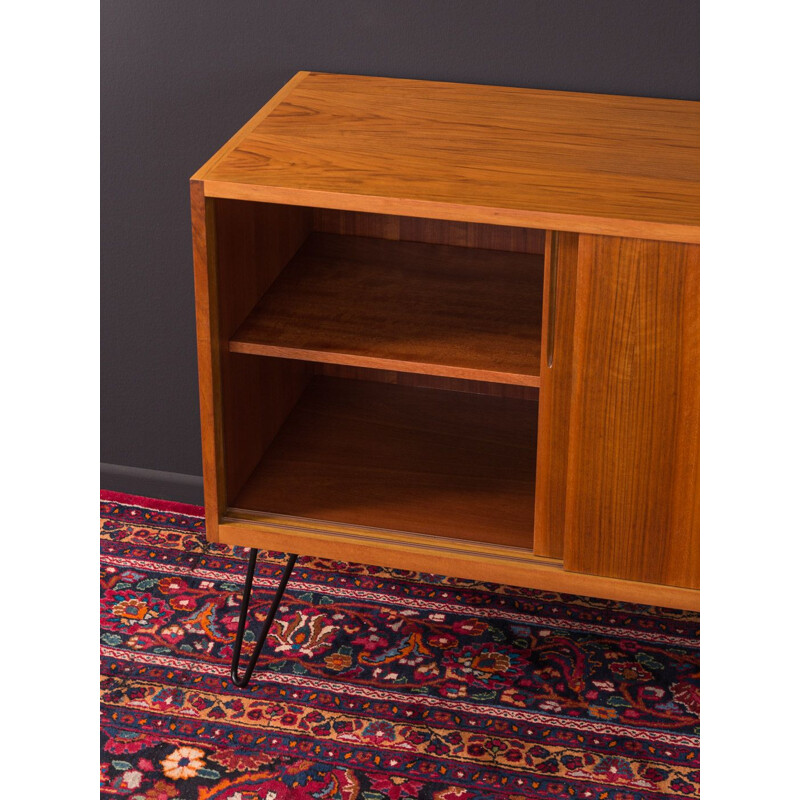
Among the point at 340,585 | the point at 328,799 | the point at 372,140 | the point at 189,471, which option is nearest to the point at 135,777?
the point at 328,799

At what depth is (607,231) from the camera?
1213 mm

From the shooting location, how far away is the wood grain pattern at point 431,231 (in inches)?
68.4

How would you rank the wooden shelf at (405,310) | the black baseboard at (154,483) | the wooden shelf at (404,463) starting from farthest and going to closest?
1. the black baseboard at (154,483)
2. the wooden shelf at (404,463)
3. the wooden shelf at (405,310)

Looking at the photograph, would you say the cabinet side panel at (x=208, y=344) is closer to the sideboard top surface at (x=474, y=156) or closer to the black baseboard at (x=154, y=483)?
the sideboard top surface at (x=474, y=156)

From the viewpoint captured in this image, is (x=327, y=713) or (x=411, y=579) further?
(x=411, y=579)

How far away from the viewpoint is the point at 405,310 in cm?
153

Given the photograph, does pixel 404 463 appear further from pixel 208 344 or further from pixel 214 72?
pixel 214 72

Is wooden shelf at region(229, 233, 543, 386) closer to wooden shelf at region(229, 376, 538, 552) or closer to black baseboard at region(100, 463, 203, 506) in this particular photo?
wooden shelf at region(229, 376, 538, 552)

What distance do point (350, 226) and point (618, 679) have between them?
92 cm

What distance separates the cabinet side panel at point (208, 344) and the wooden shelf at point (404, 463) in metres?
0.07

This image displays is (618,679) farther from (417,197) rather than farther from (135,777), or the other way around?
(417,197)

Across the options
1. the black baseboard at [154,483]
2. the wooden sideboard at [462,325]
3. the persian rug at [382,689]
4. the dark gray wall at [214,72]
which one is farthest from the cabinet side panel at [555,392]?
the black baseboard at [154,483]

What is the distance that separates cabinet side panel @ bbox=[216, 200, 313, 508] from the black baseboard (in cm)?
53

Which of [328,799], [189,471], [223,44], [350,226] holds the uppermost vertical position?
[223,44]
